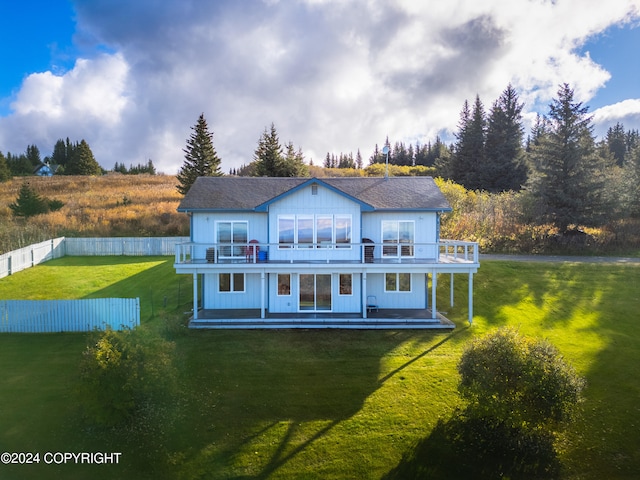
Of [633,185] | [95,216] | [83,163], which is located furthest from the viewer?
[83,163]

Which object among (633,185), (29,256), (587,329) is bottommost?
(587,329)

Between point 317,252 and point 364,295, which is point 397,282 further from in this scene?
point 317,252

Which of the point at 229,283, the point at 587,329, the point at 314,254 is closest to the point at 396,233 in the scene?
the point at 314,254

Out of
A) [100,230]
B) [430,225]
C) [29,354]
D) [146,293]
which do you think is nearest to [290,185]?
[430,225]

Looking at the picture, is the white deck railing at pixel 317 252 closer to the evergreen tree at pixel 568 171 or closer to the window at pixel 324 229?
the window at pixel 324 229

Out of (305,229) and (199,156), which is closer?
(305,229)

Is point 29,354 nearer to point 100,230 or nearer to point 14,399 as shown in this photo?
point 14,399
